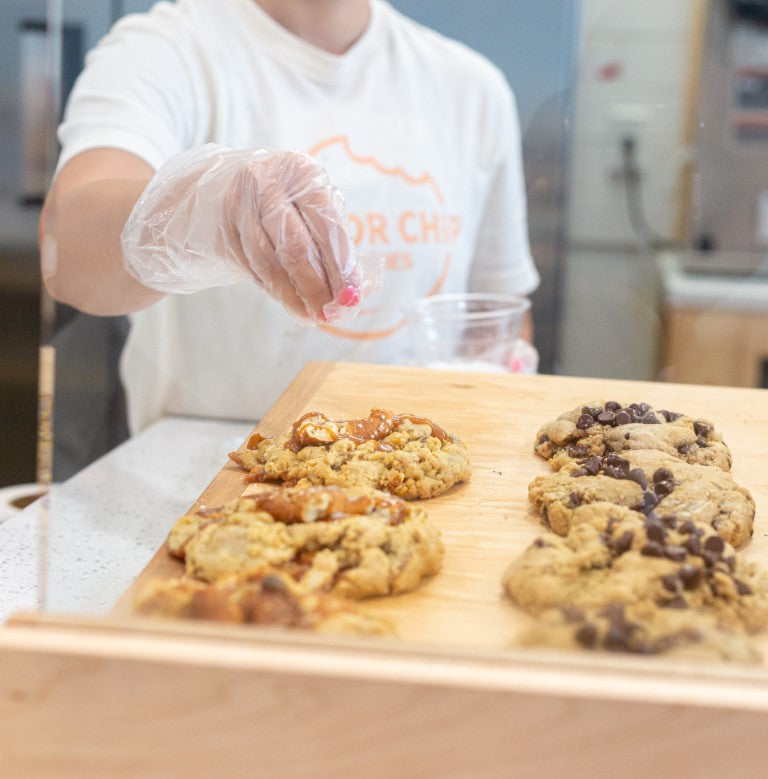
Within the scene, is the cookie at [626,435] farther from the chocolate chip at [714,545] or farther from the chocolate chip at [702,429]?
the chocolate chip at [714,545]

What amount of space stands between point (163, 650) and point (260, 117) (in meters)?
1.19

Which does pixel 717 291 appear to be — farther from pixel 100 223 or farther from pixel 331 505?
pixel 331 505

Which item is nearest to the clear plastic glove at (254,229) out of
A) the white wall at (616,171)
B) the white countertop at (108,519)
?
the white countertop at (108,519)

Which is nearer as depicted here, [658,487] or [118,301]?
[658,487]

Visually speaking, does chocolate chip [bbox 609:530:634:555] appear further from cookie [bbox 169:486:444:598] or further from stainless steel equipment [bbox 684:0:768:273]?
stainless steel equipment [bbox 684:0:768:273]

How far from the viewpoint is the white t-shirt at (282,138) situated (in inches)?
57.5

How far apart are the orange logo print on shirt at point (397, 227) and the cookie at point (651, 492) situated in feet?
2.04

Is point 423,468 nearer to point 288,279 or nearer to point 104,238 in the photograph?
point 288,279

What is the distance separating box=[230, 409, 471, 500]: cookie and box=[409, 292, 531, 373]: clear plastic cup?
17.8 inches

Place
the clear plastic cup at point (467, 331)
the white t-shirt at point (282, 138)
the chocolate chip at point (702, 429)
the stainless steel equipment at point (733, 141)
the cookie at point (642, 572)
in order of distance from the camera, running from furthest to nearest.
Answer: the stainless steel equipment at point (733, 141) → the clear plastic cup at point (467, 331) → the white t-shirt at point (282, 138) → the chocolate chip at point (702, 429) → the cookie at point (642, 572)

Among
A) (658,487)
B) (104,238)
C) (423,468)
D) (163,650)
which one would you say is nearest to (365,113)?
(104,238)

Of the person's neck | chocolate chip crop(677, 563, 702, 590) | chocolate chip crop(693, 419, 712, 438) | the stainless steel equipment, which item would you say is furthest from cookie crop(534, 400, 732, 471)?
the stainless steel equipment

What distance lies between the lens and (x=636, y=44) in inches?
102

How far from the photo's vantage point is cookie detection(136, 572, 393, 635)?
2.03 ft
